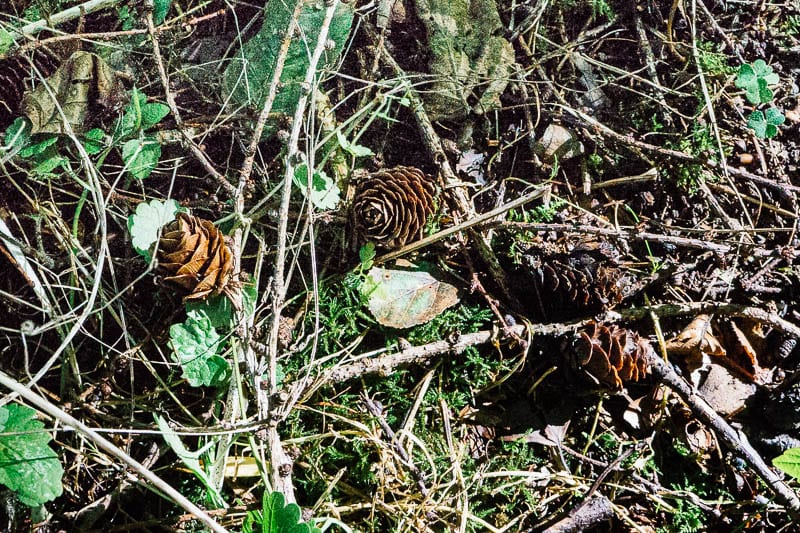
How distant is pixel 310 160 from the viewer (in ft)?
5.64

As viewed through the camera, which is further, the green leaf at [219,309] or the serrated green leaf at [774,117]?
the serrated green leaf at [774,117]

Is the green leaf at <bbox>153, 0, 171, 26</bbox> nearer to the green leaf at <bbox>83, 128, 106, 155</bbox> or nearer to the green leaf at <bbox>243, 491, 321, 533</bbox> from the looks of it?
the green leaf at <bbox>83, 128, 106, 155</bbox>

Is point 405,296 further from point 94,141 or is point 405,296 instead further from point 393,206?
point 94,141

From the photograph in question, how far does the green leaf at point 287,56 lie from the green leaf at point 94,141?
1.28 feet

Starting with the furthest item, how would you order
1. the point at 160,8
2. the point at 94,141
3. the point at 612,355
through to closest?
1. the point at 160,8
2. the point at 94,141
3. the point at 612,355

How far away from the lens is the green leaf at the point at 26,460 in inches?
56.4

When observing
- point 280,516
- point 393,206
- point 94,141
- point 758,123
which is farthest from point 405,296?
point 758,123

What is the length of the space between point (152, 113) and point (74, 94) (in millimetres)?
255

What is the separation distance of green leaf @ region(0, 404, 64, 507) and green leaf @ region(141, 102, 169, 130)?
32.0 inches

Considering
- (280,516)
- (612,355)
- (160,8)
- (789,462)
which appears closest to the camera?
(280,516)

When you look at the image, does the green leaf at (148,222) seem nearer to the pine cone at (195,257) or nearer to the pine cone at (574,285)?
the pine cone at (195,257)

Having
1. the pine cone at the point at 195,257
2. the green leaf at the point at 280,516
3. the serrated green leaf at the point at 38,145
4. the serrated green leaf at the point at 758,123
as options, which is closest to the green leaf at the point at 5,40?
the serrated green leaf at the point at 38,145

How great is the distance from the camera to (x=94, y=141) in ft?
5.97

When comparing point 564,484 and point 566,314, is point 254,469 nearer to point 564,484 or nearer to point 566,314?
point 564,484
